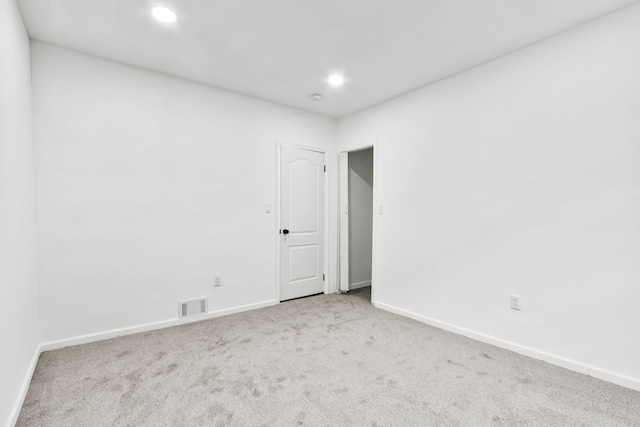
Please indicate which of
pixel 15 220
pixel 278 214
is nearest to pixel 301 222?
pixel 278 214

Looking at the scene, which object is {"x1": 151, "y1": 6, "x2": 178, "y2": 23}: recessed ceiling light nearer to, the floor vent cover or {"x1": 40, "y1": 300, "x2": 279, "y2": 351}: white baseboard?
the floor vent cover

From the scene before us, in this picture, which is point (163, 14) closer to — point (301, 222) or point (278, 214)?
point (278, 214)

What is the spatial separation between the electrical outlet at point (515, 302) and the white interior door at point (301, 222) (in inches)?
94.7

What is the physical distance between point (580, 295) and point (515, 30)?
2047 millimetres

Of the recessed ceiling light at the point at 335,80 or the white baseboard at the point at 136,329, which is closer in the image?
the white baseboard at the point at 136,329

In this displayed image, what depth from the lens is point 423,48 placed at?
2510 mm

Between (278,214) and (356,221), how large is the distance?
1.42 metres

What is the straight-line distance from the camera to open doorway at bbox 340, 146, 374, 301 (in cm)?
441

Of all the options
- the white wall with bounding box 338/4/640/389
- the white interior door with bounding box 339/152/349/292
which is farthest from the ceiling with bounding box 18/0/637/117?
the white interior door with bounding box 339/152/349/292

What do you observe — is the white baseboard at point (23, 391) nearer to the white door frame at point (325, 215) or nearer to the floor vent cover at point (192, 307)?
the floor vent cover at point (192, 307)

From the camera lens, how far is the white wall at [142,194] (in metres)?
2.51

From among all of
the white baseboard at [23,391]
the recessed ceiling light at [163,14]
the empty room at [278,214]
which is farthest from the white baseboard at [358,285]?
the recessed ceiling light at [163,14]

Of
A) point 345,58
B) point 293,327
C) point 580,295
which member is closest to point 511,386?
point 580,295

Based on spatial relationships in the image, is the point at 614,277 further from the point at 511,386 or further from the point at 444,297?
the point at 444,297
